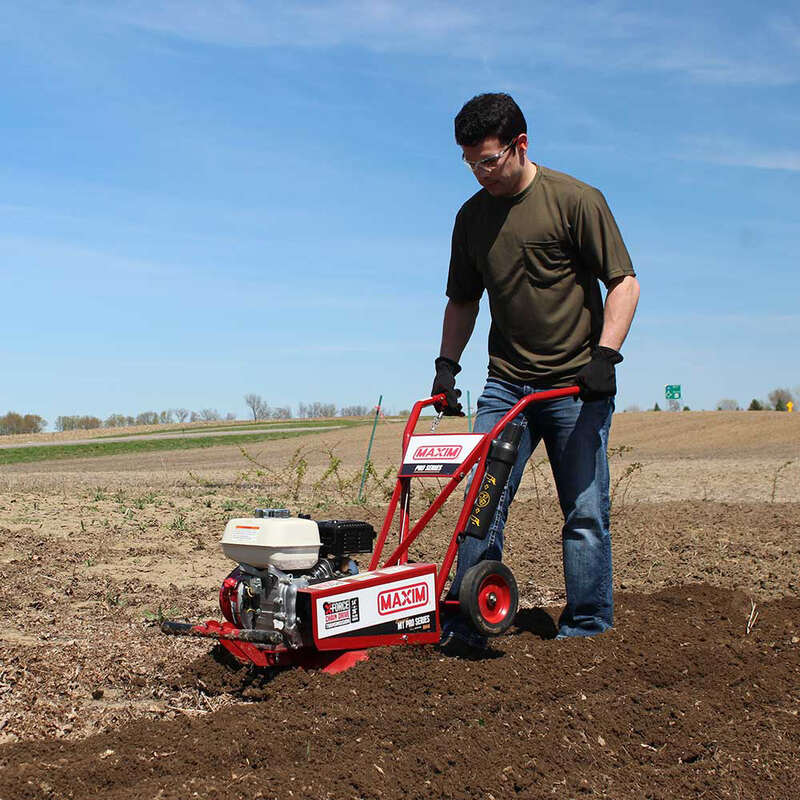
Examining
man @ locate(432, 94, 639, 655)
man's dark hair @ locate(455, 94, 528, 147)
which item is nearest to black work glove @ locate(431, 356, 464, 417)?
man @ locate(432, 94, 639, 655)

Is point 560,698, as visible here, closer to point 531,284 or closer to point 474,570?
point 474,570

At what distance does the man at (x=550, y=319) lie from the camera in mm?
4230

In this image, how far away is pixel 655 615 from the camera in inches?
197

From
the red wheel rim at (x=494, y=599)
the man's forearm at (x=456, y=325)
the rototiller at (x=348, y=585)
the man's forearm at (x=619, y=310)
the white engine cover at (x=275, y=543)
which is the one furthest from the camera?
the man's forearm at (x=456, y=325)

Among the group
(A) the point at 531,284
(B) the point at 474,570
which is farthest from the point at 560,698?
(A) the point at 531,284

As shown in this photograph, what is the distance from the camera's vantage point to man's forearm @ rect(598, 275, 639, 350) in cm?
426

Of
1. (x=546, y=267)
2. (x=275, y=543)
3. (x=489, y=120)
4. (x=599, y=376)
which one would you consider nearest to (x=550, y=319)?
(x=546, y=267)

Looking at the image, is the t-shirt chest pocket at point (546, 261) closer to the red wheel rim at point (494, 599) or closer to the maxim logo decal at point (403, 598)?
the red wheel rim at point (494, 599)

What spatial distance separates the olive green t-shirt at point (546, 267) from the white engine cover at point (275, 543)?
1.23m

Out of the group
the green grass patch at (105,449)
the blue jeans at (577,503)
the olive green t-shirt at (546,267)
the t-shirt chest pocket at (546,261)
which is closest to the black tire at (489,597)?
the blue jeans at (577,503)

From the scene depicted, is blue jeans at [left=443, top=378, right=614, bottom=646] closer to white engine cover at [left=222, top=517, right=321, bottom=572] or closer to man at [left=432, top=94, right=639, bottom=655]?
man at [left=432, top=94, right=639, bottom=655]

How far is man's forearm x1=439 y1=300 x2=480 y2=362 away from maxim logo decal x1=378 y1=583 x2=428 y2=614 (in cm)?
124

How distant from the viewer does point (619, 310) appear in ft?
14.0

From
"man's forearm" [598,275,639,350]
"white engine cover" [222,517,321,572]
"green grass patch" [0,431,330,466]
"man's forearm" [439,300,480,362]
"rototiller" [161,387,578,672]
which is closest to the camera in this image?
"rototiller" [161,387,578,672]
